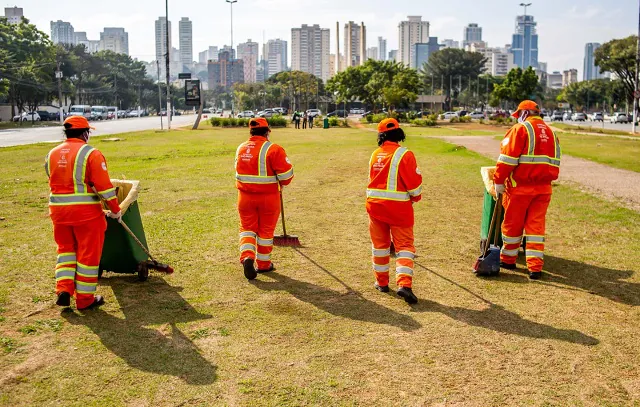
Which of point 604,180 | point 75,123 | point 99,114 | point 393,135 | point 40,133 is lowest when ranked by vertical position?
point 604,180

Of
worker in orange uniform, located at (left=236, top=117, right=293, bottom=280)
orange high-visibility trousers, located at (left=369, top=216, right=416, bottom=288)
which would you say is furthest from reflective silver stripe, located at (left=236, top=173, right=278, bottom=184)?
orange high-visibility trousers, located at (left=369, top=216, right=416, bottom=288)

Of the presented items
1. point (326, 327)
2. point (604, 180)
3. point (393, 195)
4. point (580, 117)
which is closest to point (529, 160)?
point (393, 195)

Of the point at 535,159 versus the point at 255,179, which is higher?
the point at 535,159

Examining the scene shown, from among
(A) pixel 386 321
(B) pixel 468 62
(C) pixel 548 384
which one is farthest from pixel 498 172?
(B) pixel 468 62

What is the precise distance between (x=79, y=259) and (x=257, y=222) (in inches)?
81.3

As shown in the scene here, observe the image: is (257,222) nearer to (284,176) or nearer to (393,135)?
(284,176)

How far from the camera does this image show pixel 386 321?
593 centimetres

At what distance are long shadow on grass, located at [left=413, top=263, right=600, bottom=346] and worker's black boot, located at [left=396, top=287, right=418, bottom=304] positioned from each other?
65 mm

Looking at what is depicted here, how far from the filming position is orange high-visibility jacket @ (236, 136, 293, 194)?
741 cm

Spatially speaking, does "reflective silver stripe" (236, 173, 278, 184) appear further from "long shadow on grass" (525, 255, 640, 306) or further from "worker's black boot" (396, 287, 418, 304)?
"long shadow on grass" (525, 255, 640, 306)

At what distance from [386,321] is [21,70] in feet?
222

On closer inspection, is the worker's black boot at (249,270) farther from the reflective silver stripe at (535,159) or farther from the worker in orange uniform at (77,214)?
the reflective silver stripe at (535,159)

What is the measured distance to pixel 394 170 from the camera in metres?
6.55

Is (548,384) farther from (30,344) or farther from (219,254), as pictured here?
(219,254)
